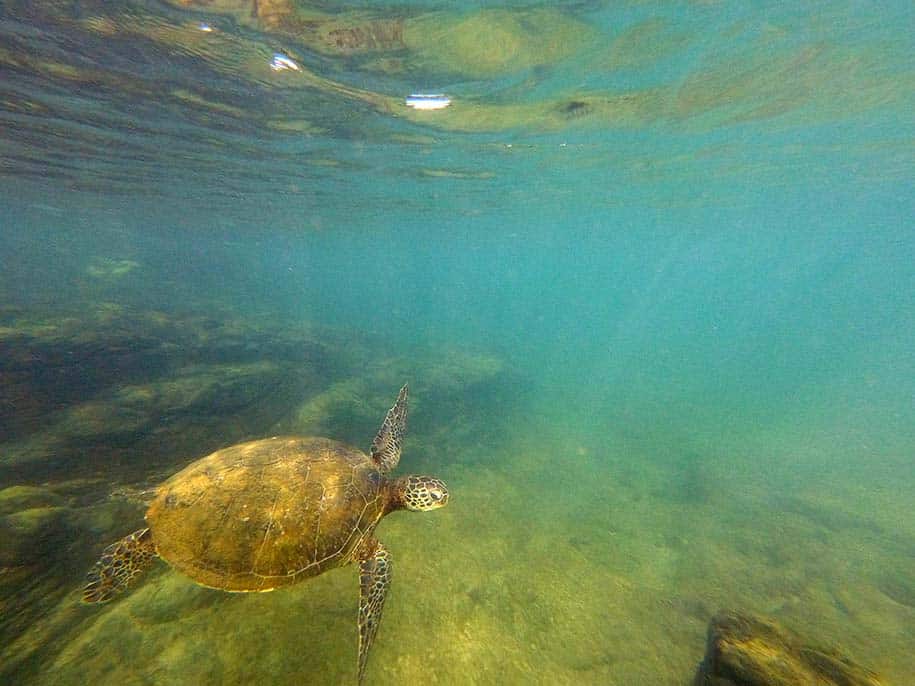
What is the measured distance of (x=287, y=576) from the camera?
3680 millimetres

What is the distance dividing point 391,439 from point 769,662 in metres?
5.07

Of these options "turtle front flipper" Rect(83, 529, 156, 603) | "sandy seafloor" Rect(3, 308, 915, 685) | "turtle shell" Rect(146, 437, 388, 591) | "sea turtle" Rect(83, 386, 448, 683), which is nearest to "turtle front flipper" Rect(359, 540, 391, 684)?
"sea turtle" Rect(83, 386, 448, 683)

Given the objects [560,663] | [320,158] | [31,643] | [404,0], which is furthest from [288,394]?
[320,158]

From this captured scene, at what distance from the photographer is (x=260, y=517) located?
3822 millimetres

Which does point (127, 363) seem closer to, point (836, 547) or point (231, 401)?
point (231, 401)

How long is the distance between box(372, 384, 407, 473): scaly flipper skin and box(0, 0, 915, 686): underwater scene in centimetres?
5

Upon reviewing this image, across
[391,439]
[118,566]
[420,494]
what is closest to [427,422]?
[391,439]

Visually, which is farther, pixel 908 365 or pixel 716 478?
pixel 908 365

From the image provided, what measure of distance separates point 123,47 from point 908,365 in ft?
322

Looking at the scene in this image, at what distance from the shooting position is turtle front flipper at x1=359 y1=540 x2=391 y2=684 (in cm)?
349

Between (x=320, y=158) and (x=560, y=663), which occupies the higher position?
(x=320, y=158)

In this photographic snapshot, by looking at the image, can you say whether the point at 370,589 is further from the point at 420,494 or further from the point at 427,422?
the point at 427,422

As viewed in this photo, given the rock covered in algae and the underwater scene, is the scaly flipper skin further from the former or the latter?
the rock covered in algae

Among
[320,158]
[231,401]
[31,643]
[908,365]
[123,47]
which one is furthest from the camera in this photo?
[908,365]
